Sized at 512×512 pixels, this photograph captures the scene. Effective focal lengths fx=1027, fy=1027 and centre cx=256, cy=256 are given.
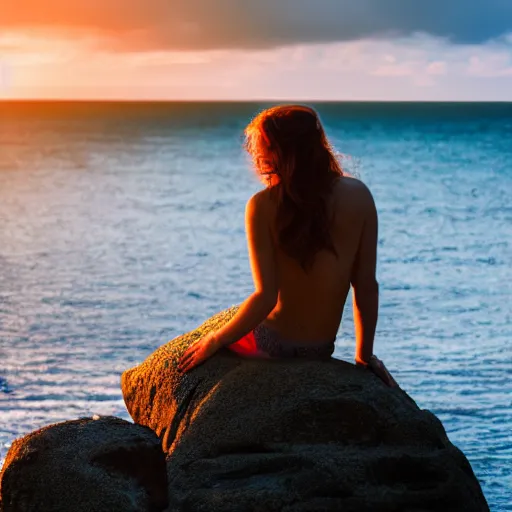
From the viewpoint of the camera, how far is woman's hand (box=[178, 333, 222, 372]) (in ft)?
15.3

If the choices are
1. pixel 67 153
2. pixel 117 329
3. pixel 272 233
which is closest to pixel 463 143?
pixel 67 153

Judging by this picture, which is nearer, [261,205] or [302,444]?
[302,444]

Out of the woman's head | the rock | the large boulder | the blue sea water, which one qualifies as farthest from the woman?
the rock

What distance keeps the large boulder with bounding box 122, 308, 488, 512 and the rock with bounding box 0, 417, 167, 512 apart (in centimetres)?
19

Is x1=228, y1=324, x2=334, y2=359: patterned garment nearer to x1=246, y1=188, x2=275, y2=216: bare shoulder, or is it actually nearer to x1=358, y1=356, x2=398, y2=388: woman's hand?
x1=358, y1=356, x2=398, y2=388: woman's hand

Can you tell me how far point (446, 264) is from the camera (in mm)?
14062

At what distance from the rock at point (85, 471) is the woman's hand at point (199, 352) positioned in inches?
30.4

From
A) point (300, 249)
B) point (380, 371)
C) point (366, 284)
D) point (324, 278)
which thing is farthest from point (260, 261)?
point (380, 371)

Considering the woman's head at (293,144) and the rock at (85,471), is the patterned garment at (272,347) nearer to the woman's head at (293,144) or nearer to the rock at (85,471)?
the woman's head at (293,144)

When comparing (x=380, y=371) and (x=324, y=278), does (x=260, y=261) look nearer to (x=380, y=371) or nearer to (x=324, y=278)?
(x=324, y=278)

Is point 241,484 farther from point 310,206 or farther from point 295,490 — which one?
point 310,206

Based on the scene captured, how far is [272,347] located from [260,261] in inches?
17.8

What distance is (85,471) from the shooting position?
3777 millimetres

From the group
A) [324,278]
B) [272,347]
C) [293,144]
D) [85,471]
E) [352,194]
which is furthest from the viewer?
[272,347]
